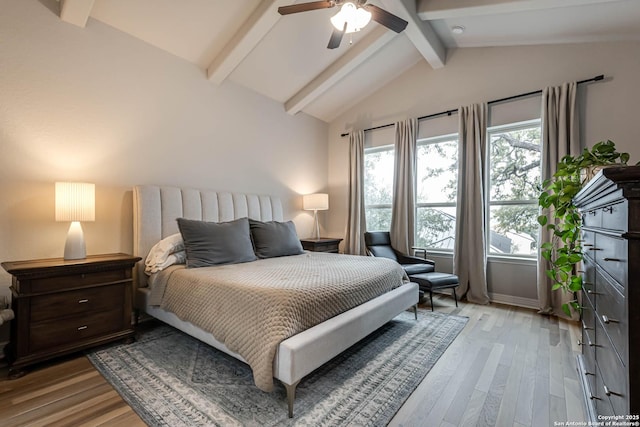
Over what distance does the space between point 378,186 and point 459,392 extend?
3.67m

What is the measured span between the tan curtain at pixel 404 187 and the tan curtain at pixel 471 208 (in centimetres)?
67

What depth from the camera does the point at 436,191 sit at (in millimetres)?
4512

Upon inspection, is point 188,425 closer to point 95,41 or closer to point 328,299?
point 328,299

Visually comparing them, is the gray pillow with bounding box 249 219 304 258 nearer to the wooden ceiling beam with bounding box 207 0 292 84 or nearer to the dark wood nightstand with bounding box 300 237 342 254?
the dark wood nightstand with bounding box 300 237 342 254

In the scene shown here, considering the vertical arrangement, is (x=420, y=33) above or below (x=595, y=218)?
above

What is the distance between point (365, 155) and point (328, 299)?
370cm

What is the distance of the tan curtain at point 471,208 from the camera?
3.88m

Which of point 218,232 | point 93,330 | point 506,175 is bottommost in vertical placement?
point 93,330

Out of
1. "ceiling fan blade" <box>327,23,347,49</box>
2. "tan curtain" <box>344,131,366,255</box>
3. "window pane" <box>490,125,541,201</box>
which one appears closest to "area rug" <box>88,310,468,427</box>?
"window pane" <box>490,125,541,201</box>

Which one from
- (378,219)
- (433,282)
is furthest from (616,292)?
(378,219)

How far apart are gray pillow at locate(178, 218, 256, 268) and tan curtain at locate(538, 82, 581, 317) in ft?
11.2

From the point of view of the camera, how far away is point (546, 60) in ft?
11.7

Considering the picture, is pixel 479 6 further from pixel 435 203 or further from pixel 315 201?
pixel 315 201

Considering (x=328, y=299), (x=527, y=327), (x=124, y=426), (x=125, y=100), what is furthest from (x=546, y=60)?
(x=124, y=426)
